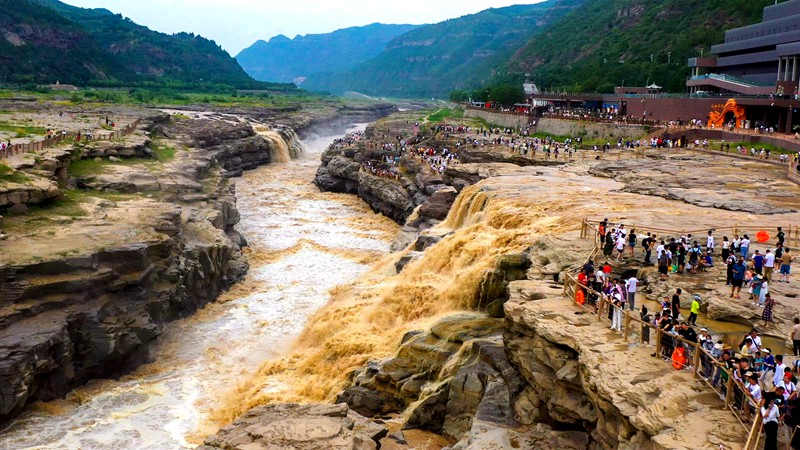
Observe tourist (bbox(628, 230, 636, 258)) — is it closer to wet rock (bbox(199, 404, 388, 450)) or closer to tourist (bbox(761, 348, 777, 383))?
tourist (bbox(761, 348, 777, 383))

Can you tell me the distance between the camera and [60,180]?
42.5 m

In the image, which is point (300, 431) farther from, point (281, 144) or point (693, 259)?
point (281, 144)

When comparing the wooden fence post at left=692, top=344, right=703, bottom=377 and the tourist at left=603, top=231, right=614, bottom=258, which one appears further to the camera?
the tourist at left=603, top=231, right=614, bottom=258

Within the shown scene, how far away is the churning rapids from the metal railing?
12850mm

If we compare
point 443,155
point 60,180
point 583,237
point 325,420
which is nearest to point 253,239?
point 60,180

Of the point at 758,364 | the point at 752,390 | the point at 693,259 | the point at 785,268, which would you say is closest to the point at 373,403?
the point at 693,259

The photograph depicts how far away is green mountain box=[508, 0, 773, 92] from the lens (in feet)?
346

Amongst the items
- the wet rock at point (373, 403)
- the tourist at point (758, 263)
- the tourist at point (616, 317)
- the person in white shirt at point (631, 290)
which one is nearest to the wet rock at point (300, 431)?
the wet rock at point (373, 403)

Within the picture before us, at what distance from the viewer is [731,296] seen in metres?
21.1

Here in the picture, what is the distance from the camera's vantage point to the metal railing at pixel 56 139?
42266mm

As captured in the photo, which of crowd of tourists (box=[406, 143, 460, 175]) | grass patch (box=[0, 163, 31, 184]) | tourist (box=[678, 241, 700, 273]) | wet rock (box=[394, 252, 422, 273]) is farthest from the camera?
crowd of tourists (box=[406, 143, 460, 175])

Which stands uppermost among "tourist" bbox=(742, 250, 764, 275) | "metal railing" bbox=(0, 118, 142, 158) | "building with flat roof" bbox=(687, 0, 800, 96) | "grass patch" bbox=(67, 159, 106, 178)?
"building with flat roof" bbox=(687, 0, 800, 96)

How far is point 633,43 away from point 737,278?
114727mm

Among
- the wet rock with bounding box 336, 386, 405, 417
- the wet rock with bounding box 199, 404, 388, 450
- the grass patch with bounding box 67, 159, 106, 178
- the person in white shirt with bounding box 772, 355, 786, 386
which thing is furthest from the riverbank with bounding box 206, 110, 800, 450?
the grass patch with bounding box 67, 159, 106, 178
